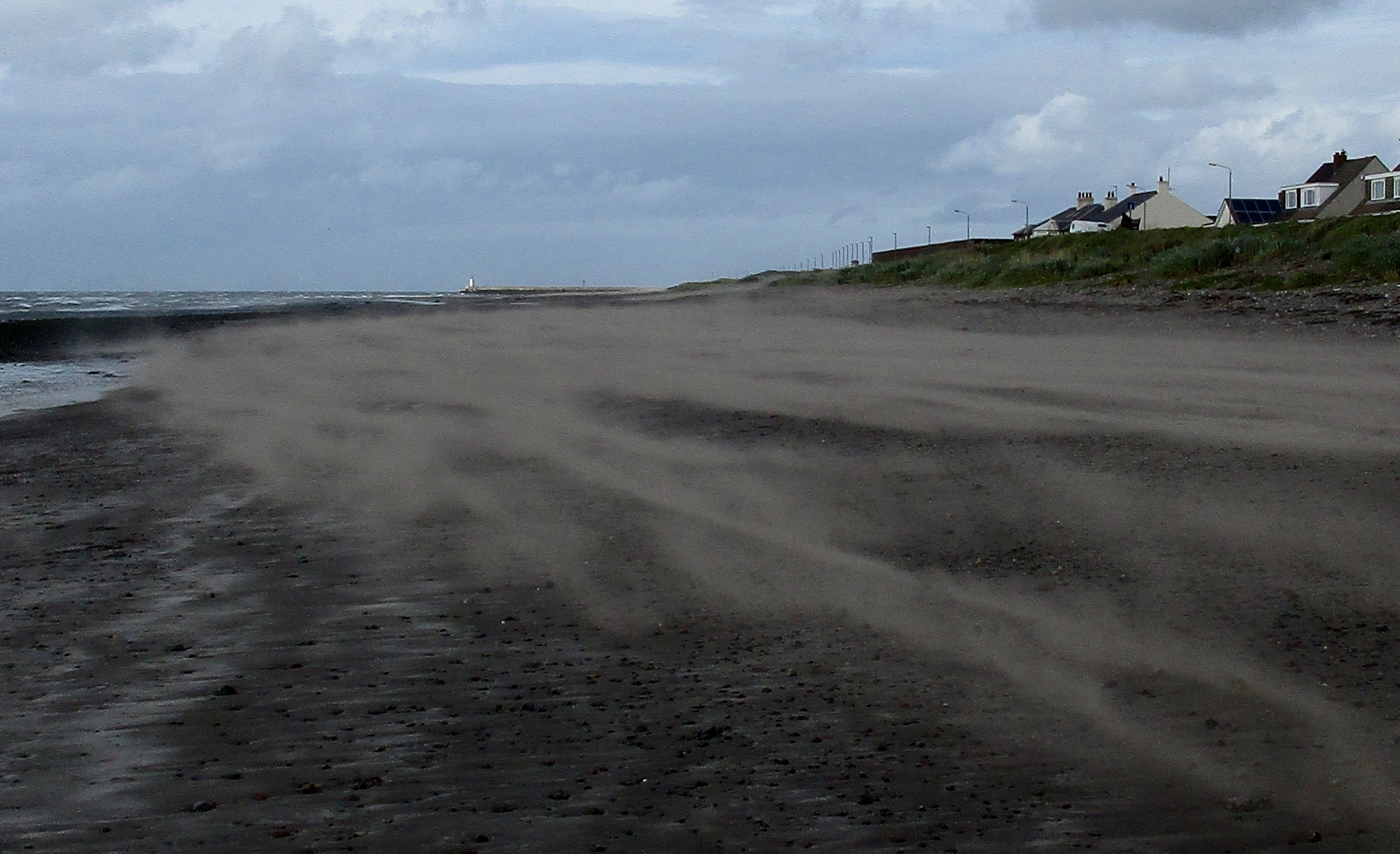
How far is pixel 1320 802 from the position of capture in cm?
400

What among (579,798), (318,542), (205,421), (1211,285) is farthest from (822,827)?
(1211,285)

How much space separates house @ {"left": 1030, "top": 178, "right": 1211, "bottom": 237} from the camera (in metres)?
85.4

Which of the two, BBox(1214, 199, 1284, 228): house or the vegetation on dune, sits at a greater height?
BBox(1214, 199, 1284, 228): house

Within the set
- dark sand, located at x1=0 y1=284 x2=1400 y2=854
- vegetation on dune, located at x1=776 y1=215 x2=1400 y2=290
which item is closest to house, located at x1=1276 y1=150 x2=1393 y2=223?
vegetation on dune, located at x1=776 y1=215 x2=1400 y2=290

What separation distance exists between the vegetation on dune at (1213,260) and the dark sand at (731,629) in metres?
10.2

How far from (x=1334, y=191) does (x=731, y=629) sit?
7937 centimetres

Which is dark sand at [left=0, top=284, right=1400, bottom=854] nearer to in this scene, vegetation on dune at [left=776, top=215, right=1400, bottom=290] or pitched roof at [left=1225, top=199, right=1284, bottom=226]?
vegetation on dune at [left=776, top=215, right=1400, bottom=290]

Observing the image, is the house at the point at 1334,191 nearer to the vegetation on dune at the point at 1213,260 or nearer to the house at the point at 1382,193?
the house at the point at 1382,193

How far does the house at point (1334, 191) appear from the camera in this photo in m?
74.5

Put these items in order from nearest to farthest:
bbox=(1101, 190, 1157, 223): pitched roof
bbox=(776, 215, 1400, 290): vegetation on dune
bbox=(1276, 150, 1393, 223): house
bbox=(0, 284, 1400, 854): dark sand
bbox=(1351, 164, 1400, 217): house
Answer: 1. bbox=(0, 284, 1400, 854): dark sand
2. bbox=(776, 215, 1400, 290): vegetation on dune
3. bbox=(1351, 164, 1400, 217): house
4. bbox=(1276, 150, 1393, 223): house
5. bbox=(1101, 190, 1157, 223): pitched roof

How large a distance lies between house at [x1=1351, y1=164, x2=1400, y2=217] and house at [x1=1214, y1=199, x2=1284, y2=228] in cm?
486

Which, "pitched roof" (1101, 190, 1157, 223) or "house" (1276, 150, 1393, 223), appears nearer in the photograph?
"house" (1276, 150, 1393, 223)

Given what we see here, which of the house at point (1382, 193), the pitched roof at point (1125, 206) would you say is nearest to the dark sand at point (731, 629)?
the house at point (1382, 193)

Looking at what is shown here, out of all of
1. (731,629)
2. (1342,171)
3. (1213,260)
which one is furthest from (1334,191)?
(731,629)
